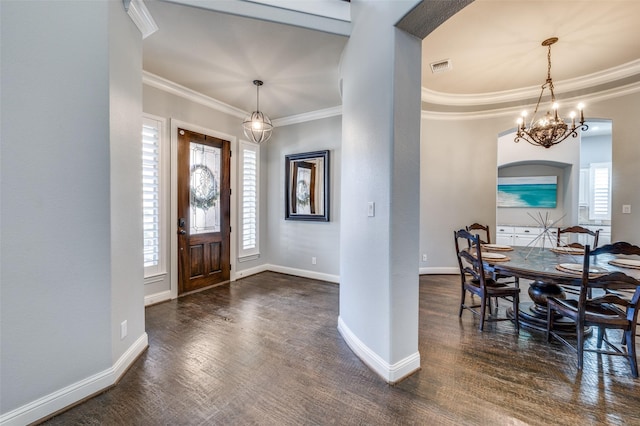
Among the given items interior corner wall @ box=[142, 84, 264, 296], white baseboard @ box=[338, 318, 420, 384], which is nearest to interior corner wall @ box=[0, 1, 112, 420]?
interior corner wall @ box=[142, 84, 264, 296]

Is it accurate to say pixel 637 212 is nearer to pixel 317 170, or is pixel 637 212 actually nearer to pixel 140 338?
pixel 317 170

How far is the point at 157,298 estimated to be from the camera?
3.47 meters

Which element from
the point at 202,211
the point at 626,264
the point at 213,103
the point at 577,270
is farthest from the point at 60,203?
the point at 626,264

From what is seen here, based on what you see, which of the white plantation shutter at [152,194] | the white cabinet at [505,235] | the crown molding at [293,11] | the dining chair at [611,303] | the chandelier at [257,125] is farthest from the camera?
Answer: the white cabinet at [505,235]

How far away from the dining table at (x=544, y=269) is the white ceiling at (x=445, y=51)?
2303 mm

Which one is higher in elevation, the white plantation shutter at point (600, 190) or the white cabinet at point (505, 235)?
the white plantation shutter at point (600, 190)

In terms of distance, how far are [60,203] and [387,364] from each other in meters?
2.45

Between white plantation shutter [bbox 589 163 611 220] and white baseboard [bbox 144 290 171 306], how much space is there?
9506mm

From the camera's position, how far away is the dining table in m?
2.22

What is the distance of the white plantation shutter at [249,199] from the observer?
4629 mm

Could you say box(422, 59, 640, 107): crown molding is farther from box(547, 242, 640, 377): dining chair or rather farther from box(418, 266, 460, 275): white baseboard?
box(547, 242, 640, 377): dining chair

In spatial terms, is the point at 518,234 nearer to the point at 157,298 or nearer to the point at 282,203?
the point at 282,203

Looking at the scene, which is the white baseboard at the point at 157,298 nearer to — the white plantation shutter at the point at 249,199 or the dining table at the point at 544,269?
the white plantation shutter at the point at 249,199

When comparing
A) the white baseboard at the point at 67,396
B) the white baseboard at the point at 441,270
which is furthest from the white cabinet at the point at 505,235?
the white baseboard at the point at 67,396
